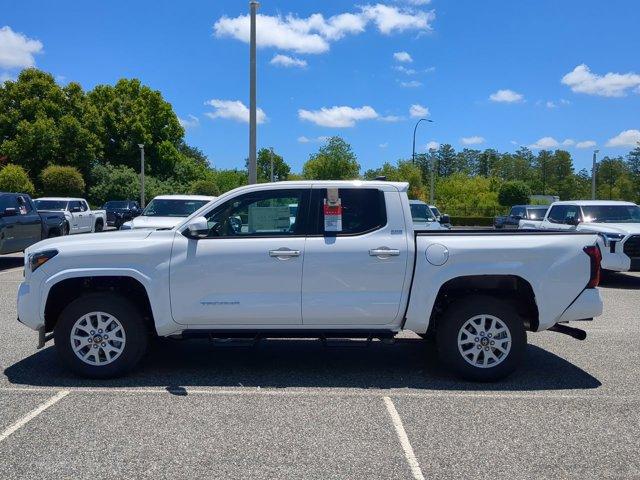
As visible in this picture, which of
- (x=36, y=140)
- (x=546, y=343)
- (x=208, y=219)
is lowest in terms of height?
(x=546, y=343)

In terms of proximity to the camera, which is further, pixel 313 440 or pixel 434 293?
pixel 434 293

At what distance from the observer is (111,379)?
19.6ft

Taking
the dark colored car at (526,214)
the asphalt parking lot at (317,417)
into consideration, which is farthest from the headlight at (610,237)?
the dark colored car at (526,214)

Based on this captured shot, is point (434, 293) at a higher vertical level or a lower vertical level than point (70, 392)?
higher

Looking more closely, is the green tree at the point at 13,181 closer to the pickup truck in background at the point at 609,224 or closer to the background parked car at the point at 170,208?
the background parked car at the point at 170,208

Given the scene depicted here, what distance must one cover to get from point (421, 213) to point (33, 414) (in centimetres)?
1498

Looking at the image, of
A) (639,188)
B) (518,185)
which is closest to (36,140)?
(518,185)

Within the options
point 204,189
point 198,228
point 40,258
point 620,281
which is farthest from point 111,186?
point 198,228

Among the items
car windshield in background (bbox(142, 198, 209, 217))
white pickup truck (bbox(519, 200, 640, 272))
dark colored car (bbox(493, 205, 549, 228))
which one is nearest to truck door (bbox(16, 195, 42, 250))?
car windshield in background (bbox(142, 198, 209, 217))

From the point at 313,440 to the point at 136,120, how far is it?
5455 cm

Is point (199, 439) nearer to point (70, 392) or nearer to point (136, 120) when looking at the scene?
point (70, 392)

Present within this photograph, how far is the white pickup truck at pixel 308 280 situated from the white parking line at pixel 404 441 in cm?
89

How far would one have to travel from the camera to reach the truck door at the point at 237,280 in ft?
19.0

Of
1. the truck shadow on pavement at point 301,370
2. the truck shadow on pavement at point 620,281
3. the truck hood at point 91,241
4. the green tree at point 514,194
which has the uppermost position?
the green tree at point 514,194
